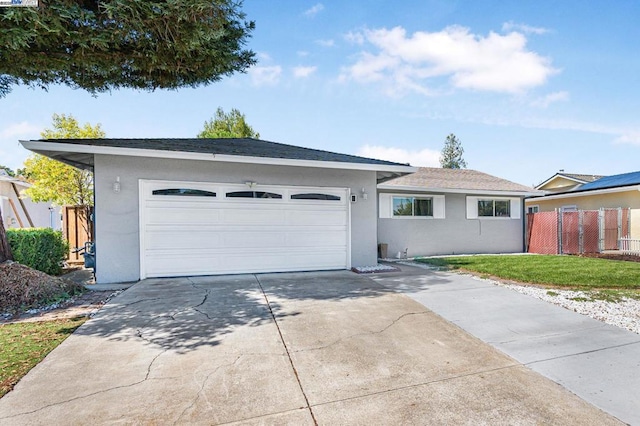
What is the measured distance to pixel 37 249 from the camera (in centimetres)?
714

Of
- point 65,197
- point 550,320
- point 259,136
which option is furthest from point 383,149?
point 550,320

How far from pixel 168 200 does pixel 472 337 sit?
6708 millimetres

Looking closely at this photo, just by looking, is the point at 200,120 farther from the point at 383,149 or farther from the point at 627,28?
the point at 627,28

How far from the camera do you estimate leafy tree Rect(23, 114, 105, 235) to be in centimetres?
1146

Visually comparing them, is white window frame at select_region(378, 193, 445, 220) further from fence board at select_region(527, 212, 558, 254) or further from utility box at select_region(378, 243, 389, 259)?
fence board at select_region(527, 212, 558, 254)

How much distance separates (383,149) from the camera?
3200 centimetres

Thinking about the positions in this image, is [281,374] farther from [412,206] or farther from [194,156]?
[412,206]

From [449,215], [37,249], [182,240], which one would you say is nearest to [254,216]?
[182,240]

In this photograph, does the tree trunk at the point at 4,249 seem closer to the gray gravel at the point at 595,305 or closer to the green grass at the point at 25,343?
the green grass at the point at 25,343

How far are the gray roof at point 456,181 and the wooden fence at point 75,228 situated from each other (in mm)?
10269

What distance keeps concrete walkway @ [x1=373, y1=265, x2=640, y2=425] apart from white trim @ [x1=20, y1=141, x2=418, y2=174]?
10.9 ft

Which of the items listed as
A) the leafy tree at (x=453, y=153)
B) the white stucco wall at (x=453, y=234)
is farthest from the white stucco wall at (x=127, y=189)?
the leafy tree at (x=453, y=153)

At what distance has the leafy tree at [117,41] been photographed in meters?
4.77

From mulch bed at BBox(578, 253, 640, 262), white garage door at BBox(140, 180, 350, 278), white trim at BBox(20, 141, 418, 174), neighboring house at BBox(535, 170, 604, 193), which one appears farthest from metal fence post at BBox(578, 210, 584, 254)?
white garage door at BBox(140, 180, 350, 278)
